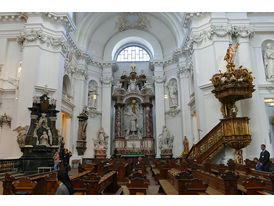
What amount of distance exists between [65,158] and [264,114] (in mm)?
10802

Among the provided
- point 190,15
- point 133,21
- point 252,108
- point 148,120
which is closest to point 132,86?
point 148,120

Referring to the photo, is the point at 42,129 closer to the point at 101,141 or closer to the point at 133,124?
the point at 101,141

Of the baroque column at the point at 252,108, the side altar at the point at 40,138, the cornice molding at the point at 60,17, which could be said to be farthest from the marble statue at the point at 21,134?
the baroque column at the point at 252,108

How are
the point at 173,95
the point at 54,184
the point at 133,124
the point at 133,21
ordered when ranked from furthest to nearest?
the point at 133,21 → the point at 133,124 → the point at 173,95 → the point at 54,184


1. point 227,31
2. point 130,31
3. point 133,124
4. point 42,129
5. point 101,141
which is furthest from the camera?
point 130,31

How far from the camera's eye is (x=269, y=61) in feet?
41.4

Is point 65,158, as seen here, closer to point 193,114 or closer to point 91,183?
point 91,183

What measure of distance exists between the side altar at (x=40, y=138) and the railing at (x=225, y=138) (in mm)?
7244

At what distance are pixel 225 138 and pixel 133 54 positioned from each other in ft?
49.0

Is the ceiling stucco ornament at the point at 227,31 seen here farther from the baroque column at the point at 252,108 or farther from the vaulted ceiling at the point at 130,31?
the vaulted ceiling at the point at 130,31

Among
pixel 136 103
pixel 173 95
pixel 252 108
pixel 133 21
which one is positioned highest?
pixel 133 21

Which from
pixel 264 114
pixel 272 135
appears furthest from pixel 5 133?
pixel 272 135

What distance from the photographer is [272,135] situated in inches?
581

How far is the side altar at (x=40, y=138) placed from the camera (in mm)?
10398
